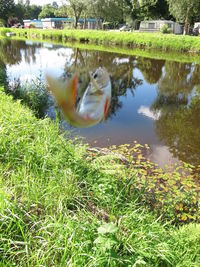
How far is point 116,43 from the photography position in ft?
98.8

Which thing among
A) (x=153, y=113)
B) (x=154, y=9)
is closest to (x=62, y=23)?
(x=154, y=9)

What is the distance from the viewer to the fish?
162 cm

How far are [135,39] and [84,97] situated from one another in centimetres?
2874

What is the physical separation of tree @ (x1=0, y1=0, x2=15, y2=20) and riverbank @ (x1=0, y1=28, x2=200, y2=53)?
141ft

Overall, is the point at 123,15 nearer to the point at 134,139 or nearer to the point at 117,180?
the point at 134,139

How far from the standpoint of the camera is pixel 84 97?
182 centimetres

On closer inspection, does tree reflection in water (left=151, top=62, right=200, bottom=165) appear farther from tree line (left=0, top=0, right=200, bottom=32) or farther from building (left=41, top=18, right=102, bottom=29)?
building (left=41, top=18, right=102, bottom=29)

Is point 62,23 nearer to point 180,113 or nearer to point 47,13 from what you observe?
point 47,13

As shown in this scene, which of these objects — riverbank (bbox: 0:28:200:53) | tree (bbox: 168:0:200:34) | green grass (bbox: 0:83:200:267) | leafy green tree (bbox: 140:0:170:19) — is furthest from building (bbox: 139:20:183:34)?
green grass (bbox: 0:83:200:267)

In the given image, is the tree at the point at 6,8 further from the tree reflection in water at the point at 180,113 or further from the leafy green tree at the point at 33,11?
the tree reflection in water at the point at 180,113

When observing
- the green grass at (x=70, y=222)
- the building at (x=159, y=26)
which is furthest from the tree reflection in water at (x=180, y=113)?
the building at (x=159, y=26)

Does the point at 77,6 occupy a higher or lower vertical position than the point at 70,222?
higher

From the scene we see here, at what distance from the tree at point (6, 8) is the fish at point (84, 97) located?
83.5 metres

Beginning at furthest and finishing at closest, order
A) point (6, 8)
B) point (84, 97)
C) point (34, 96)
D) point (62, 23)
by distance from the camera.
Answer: point (6, 8) < point (62, 23) < point (34, 96) < point (84, 97)
